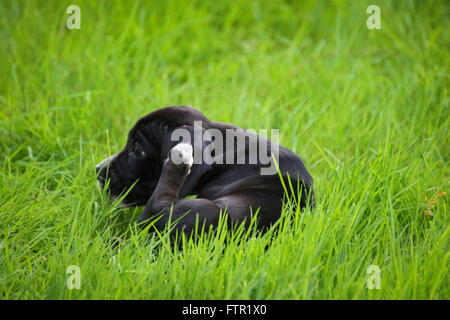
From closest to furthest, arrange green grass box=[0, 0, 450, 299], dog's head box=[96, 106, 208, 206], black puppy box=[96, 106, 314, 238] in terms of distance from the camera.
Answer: green grass box=[0, 0, 450, 299], black puppy box=[96, 106, 314, 238], dog's head box=[96, 106, 208, 206]

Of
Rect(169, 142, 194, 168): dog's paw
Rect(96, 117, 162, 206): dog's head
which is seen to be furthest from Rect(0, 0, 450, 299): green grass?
Rect(169, 142, 194, 168): dog's paw

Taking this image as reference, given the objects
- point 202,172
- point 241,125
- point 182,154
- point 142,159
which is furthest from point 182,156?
point 241,125

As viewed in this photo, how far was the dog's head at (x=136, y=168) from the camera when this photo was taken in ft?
11.7

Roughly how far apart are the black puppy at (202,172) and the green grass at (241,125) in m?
0.15

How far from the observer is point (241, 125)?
4.76 meters

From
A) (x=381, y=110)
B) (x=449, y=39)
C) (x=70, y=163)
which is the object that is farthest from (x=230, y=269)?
(x=449, y=39)

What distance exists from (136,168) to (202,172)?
59 cm

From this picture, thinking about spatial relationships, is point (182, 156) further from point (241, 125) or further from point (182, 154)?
point (241, 125)

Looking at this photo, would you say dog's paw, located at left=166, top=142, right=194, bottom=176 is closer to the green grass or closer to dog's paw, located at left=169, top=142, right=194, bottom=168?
dog's paw, located at left=169, top=142, right=194, bottom=168

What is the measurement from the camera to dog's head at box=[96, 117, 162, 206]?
141 inches
